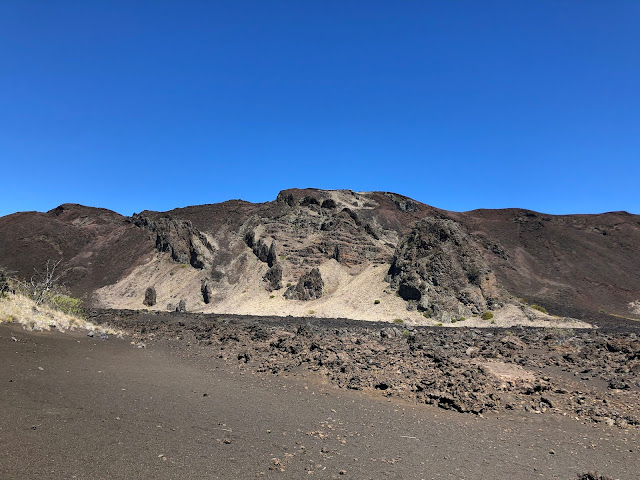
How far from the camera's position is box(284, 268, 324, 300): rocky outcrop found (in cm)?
5691

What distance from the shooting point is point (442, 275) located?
165 feet

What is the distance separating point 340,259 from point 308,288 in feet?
31.8

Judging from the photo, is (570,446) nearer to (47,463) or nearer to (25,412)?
(47,463)

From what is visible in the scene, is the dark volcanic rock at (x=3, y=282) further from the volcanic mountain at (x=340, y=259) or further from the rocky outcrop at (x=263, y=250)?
the rocky outcrop at (x=263, y=250)

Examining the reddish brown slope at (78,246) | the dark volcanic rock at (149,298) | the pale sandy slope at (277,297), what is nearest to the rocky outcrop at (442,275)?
the pale sandy slope at (277,297)

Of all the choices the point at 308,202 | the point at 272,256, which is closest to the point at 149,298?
the point at 272,256

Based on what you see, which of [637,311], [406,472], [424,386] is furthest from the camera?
[637,311]

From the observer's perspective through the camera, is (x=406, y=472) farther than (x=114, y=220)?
No

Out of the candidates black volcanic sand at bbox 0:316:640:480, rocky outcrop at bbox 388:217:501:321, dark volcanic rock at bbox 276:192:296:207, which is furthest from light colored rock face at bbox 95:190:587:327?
black volcanic sand at bbox 0:316:640:480

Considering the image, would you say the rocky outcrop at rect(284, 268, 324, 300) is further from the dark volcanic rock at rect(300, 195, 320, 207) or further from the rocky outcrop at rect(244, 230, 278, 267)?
the dark volcanic rock at rect(300, 195, 320, 207)

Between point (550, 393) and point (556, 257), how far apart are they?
91911 mm

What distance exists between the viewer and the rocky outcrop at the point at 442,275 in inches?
1875

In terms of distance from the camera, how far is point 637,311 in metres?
70.6

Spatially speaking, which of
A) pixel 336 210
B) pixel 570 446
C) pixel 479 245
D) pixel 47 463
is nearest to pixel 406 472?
pixel 570 446
